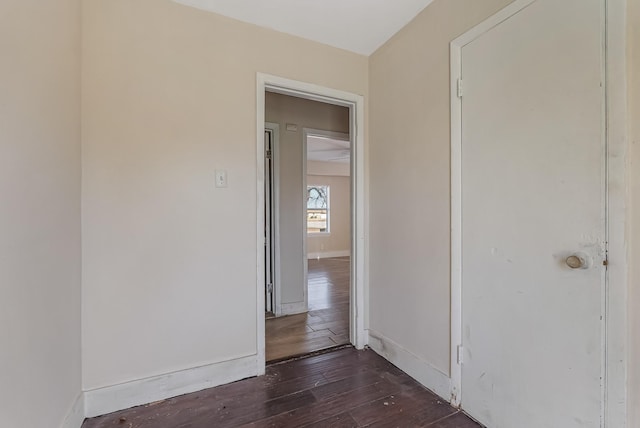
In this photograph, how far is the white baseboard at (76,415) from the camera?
1.38 m

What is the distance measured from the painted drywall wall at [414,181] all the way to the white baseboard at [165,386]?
1.12 m

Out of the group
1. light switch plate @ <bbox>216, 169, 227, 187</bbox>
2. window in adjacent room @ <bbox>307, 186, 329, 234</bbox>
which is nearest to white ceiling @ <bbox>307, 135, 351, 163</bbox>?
window in adjacent room @ <bbox>307, 186, 329, 234</bbox>

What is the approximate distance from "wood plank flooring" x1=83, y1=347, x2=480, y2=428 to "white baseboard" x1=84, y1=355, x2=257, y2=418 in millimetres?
38

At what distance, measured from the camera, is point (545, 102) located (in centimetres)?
125

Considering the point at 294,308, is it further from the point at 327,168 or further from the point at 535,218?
the point at 327,168

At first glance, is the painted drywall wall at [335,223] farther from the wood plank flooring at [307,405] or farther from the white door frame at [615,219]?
the white door frame at [615,219]

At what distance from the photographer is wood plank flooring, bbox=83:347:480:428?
1549 mm

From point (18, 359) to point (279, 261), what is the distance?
7.55 feet

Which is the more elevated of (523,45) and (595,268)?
(523,45)

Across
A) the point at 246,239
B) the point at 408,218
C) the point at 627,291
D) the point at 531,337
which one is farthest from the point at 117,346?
the point at 627,291

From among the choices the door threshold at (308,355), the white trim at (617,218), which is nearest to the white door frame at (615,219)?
the white trim at (617,218)

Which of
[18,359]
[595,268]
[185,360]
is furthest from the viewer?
[185,360]

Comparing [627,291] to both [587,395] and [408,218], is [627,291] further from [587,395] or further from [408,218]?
[408,218]

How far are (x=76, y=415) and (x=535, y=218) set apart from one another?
245 cm
